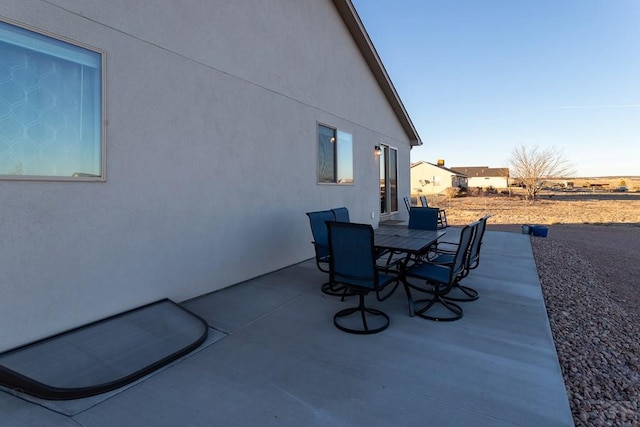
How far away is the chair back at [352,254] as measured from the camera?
2863 mm

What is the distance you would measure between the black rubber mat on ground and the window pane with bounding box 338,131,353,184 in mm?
4708

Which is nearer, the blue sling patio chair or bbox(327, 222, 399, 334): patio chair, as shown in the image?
bbox(327, 222, 399, 334): patio chair

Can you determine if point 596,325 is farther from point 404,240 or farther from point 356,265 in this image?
point 356,265

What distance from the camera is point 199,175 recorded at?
380cm

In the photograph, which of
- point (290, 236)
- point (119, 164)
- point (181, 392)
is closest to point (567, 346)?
point (181, 392)

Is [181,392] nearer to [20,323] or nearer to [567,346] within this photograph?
[20,323]

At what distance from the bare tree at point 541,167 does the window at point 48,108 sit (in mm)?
26832

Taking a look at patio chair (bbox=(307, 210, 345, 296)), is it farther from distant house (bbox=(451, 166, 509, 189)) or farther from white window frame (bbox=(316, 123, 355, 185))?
distant house (bbox=(451, 166, 509, 189))

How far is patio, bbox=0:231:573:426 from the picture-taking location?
1.83 meters

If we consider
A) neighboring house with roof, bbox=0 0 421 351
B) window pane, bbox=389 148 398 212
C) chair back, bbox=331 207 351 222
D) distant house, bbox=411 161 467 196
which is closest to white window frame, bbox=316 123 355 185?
neighboring house with roof, bbox=0 0 421 351

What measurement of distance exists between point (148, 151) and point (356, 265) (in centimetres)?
238

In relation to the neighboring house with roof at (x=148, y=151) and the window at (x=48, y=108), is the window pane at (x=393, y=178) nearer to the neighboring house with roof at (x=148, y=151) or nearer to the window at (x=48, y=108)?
the neighboring house with roof at (x=148, y=151)

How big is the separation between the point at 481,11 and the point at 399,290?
10.3 meters

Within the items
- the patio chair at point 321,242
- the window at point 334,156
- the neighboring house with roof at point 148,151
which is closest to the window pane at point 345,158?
the window at point 334,156
